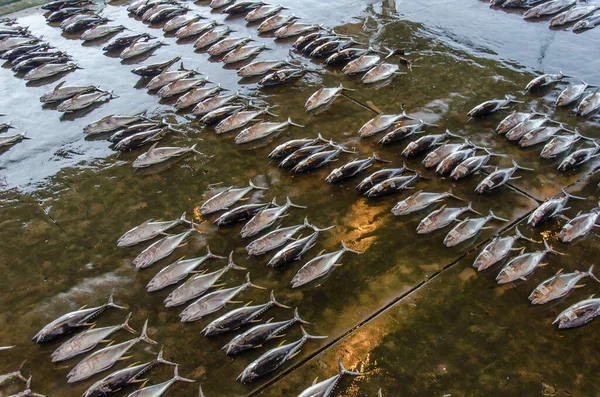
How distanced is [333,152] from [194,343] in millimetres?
2694

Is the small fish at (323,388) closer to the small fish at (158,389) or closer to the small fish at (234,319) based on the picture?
the small fish at (234,319)

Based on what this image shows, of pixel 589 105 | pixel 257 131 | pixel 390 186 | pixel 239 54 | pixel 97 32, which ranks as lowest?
pixel 390 186

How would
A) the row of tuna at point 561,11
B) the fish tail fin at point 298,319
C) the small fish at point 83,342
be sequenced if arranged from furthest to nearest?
the row of tuna at point 561,11, the fish tail fin at point 298,319, the small fish at point 83,342

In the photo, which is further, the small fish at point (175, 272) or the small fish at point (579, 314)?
the small fish at point (175, 272)

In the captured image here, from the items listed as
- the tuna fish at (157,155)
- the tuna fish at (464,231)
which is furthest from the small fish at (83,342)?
the tuna fish at (464,231)

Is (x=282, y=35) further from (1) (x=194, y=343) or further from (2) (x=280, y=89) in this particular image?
(1) (x=194, y=343)

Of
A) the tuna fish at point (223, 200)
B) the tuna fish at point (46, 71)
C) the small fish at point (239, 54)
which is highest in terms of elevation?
the small fish at point (239, 54)

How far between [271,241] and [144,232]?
136 cm

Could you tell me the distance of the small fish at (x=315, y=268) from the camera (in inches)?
157

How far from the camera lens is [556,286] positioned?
148 inches

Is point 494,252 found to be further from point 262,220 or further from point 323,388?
point 262,220

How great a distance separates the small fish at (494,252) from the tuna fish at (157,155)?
12.0ft

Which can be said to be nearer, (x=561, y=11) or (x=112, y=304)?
(x=112, y=304)

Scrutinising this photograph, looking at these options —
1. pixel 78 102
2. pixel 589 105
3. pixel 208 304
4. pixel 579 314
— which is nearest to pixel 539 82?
pixel 589 105
